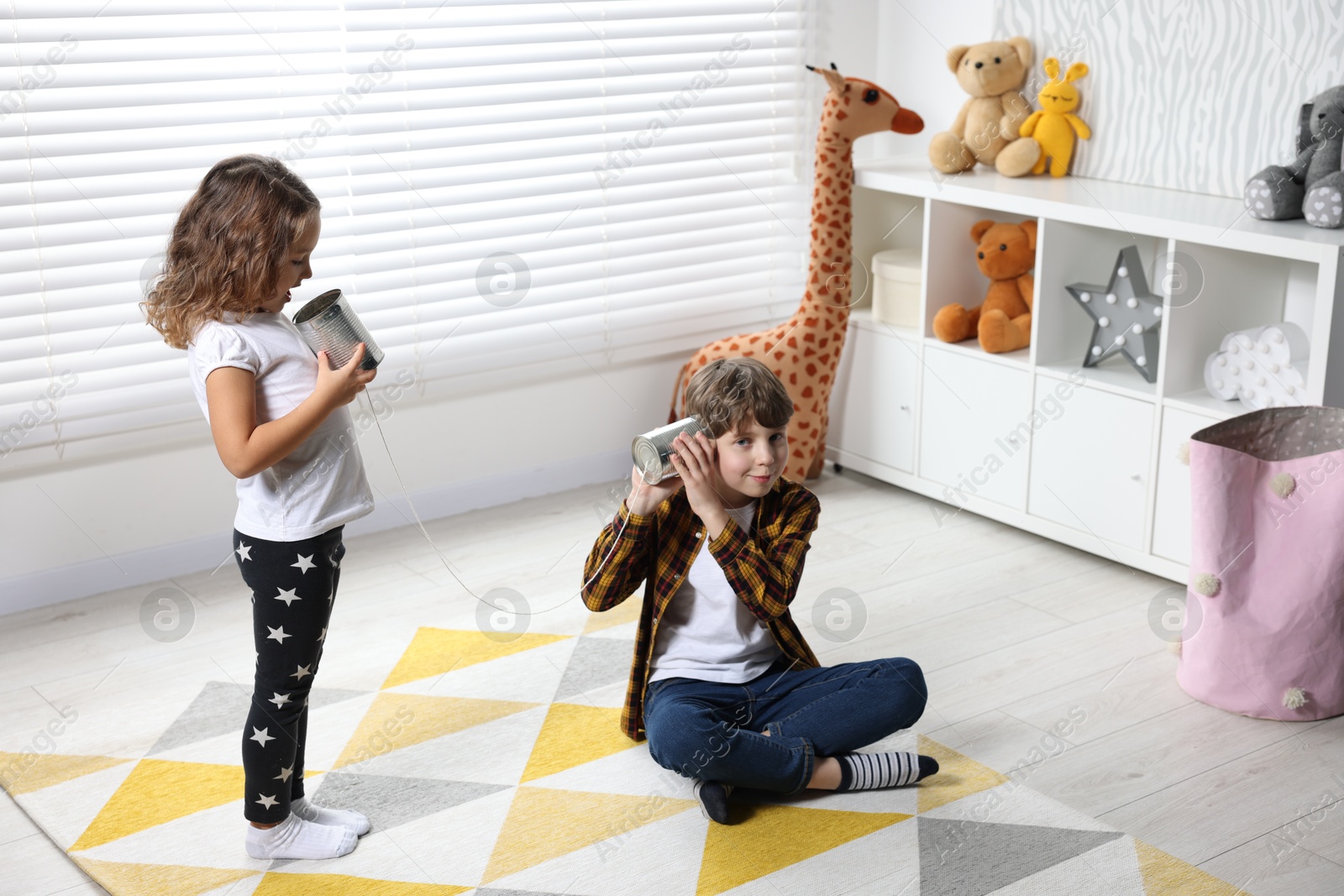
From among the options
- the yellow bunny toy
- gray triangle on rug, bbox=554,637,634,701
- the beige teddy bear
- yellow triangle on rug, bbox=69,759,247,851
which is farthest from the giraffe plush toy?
yellow triangle on rug, bbox=69,759,247,851

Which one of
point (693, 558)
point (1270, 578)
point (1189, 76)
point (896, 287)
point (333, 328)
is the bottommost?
point (1270, 578)

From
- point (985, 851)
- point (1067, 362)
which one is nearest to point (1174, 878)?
point (985, 851)

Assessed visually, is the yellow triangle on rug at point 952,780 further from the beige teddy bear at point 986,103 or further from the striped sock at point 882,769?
the beige teddy bear at point 986,103

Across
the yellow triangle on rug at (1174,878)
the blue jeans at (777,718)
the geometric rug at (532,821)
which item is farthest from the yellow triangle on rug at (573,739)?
the yellow triangle on rug at (1174,878)

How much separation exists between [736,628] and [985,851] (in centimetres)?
42

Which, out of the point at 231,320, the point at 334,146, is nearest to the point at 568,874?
the point at 231,320

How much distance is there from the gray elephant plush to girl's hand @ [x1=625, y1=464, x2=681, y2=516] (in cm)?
123

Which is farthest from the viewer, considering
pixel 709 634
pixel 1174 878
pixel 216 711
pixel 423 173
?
pixel 423 173

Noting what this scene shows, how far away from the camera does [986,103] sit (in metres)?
2.84

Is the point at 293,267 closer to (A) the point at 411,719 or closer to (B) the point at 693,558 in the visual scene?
(B) the point at 693,558

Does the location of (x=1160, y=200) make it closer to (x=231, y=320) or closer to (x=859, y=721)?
(x=859, y=721)

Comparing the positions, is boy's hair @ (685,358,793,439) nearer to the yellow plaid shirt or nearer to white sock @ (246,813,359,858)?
the yellow plaid shirt

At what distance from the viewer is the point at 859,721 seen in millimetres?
1718

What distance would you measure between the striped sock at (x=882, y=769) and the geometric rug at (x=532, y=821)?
0.02 m
